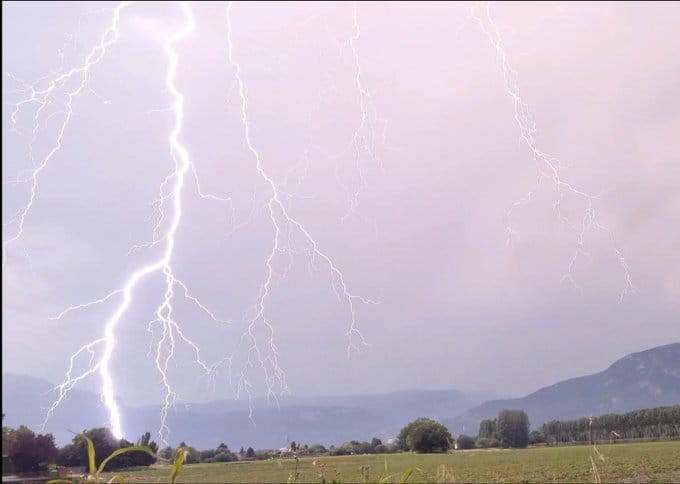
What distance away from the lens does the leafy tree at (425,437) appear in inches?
654

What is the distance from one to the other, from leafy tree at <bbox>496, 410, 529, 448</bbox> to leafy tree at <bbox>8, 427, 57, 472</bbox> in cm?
3817

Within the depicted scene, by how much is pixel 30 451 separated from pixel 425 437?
11926 millimetres

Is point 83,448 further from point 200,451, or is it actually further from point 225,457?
point 225,457

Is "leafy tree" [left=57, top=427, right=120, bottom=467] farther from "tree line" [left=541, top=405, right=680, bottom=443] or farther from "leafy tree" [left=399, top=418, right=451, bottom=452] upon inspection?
"tree line" [left=541, top=405, right=680, bottom=443]

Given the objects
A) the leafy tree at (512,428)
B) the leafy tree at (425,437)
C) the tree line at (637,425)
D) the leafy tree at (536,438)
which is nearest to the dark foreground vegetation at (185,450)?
the leafy tree at (425,437)

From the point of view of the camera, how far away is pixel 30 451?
7.80 meters

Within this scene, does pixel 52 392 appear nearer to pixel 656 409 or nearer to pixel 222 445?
pixel 222 445

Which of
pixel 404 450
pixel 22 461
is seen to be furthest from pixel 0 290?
pixel 404 450

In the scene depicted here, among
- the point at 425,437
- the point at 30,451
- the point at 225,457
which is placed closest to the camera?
the point at 30,451

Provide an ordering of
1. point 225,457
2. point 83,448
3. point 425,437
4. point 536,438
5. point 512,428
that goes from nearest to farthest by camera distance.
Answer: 1. point 83,448
2. point 225,457
3. point 425,437
4. point 512,428
5. point 536,438

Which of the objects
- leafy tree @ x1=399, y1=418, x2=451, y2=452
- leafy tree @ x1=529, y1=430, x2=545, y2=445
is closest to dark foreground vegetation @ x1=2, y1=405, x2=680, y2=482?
leafy tree @ x1=399, y1=418, x2=451, y2=452

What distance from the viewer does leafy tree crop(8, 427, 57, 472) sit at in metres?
7.61

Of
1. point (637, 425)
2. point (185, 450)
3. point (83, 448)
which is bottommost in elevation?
point (637, 425)

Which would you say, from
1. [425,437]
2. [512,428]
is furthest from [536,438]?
[425,437]
